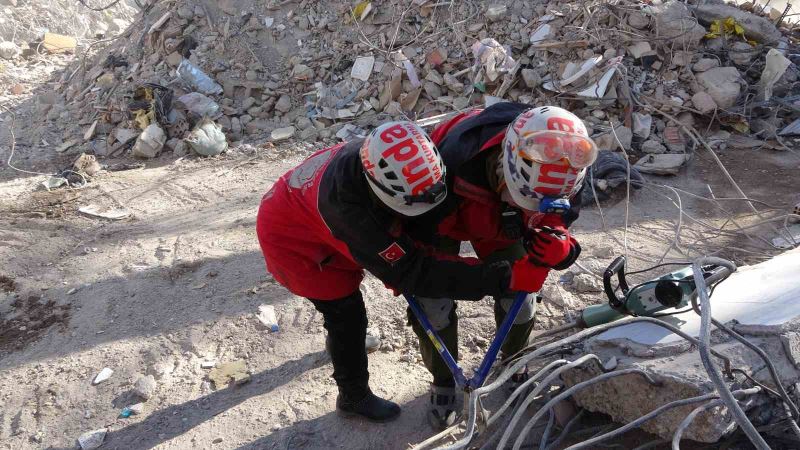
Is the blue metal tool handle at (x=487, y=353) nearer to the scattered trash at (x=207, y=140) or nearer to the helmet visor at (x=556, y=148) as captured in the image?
the helmet visor at (x=556, y=148)

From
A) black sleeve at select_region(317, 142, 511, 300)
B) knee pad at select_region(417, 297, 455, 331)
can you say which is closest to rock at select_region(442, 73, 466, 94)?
knee pad at select_region(417, 297, 455, 331)

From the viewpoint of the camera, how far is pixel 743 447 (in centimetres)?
A: 238

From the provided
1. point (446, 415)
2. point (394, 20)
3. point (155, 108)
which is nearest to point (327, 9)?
point (394, 20)

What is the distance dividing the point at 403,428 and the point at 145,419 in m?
1.42

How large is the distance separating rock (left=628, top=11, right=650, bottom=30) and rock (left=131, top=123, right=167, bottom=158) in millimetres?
5508

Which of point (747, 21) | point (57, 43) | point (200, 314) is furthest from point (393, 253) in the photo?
point (57, 43)

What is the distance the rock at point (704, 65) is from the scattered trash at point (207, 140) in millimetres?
5318

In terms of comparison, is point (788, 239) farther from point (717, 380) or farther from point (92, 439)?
point (92, 439)

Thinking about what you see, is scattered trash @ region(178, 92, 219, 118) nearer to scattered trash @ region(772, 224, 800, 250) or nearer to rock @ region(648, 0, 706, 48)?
rock @ region(648, 0, 706, 48)

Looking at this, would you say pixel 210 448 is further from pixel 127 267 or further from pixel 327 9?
pixel 327 9

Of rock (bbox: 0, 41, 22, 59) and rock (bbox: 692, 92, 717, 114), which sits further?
rock (bbox: 0, 41, 22, 59)

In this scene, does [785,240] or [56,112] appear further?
[56,112]

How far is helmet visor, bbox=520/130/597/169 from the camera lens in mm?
2340

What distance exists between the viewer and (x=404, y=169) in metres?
2.35
